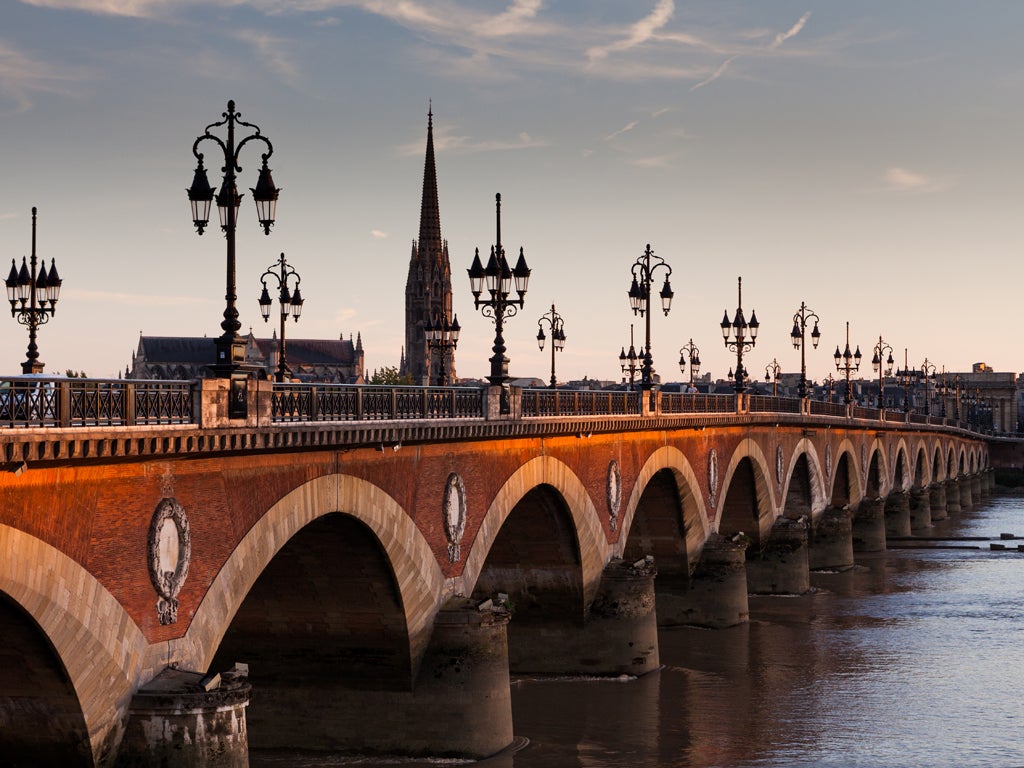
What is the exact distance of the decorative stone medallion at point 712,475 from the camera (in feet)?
156

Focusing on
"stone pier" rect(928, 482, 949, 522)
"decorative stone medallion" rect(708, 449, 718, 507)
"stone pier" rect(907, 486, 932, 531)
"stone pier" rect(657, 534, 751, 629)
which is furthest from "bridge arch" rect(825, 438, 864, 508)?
"stone pier" rect(657, 534, 751, 629)

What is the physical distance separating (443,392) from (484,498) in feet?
9.73

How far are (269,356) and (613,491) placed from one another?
6038 inches

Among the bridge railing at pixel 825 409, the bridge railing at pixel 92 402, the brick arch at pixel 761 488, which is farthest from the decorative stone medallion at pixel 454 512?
the bridge railing at pixel 825 409

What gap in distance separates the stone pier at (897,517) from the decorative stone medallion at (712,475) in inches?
1461

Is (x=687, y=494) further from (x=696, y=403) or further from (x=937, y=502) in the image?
(x=937, y=502)

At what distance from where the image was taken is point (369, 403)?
79.0ft

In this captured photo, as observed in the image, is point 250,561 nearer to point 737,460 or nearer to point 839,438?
point 737,460

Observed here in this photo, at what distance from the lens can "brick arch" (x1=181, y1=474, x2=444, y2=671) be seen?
19.7m

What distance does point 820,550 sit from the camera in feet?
209

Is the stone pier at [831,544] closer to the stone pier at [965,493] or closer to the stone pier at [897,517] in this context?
the stone pier at [897,517]

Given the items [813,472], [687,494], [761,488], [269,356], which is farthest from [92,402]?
[269,356]

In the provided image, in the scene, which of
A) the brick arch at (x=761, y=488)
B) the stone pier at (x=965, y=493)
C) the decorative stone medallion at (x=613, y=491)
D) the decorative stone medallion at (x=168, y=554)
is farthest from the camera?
the stone pier at (x=965, y=493)

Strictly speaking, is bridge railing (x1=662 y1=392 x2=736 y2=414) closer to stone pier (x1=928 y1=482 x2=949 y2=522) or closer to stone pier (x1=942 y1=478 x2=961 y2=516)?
stone pier (x1=928 y1=482 x2=949 y2=522)
